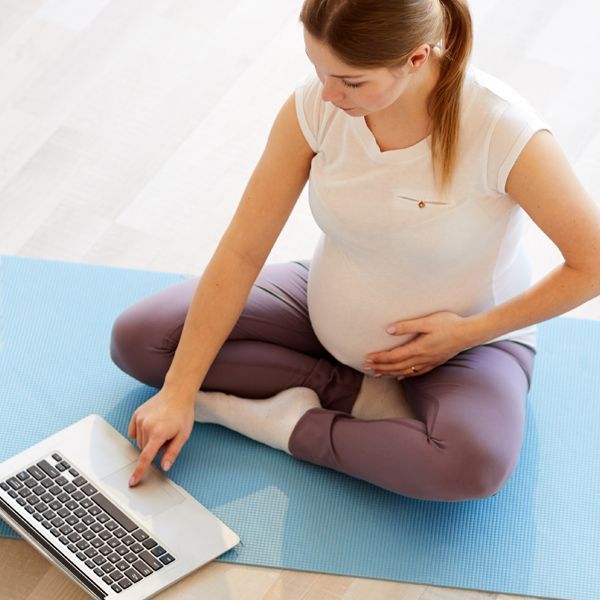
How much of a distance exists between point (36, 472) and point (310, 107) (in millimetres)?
677

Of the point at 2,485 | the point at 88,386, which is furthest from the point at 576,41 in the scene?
the point at 2,485

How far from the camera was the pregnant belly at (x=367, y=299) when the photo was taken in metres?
1.69

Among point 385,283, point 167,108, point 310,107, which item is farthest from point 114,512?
point 167,108

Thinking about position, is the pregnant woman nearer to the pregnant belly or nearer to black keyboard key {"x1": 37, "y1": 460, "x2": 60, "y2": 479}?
the pregnant belly

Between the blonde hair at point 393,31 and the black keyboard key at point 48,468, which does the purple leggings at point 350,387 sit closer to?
the black keyboard key at point 48,468

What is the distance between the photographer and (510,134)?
1.51 meters

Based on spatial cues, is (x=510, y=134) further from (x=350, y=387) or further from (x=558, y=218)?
(x=350, y=387)

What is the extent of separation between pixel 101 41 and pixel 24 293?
79cm

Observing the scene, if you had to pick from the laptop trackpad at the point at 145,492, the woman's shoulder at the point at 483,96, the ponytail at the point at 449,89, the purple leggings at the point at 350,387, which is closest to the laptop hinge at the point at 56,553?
the laptop trackpad at the point at 145,492

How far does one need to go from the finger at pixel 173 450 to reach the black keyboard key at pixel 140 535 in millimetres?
101

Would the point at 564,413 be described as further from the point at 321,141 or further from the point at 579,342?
the point at 321,141

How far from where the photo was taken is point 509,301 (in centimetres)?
169

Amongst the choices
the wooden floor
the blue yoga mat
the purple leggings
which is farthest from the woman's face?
the wooden floor

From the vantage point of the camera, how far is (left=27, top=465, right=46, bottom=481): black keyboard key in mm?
1771
